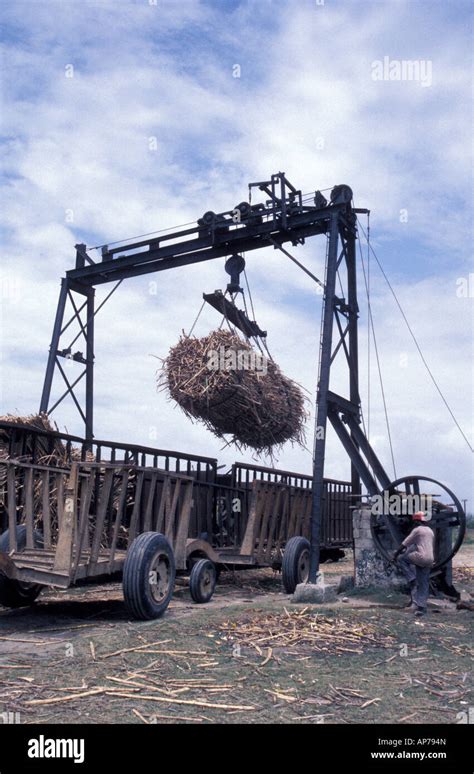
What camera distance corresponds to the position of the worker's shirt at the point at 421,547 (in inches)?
358

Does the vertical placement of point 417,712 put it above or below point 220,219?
below

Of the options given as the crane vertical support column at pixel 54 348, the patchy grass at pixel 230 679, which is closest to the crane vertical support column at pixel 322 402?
the patchy grass at pixel 230 679

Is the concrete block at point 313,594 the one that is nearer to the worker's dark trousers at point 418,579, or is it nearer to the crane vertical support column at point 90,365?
the worker's dark trousers at point 418,579

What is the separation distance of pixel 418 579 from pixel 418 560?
253mm

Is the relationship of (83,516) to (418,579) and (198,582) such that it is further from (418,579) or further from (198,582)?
(418,579)

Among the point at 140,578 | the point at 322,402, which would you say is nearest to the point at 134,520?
the point at 140,578

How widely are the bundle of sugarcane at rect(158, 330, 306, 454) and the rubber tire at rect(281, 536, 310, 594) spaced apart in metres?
1.85

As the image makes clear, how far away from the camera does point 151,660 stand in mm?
5773

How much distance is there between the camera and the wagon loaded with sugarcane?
23.3ft

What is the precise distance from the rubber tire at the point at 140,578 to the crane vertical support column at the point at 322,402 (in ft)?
10.1

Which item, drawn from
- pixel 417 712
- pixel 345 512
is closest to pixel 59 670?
pixel 417 712
